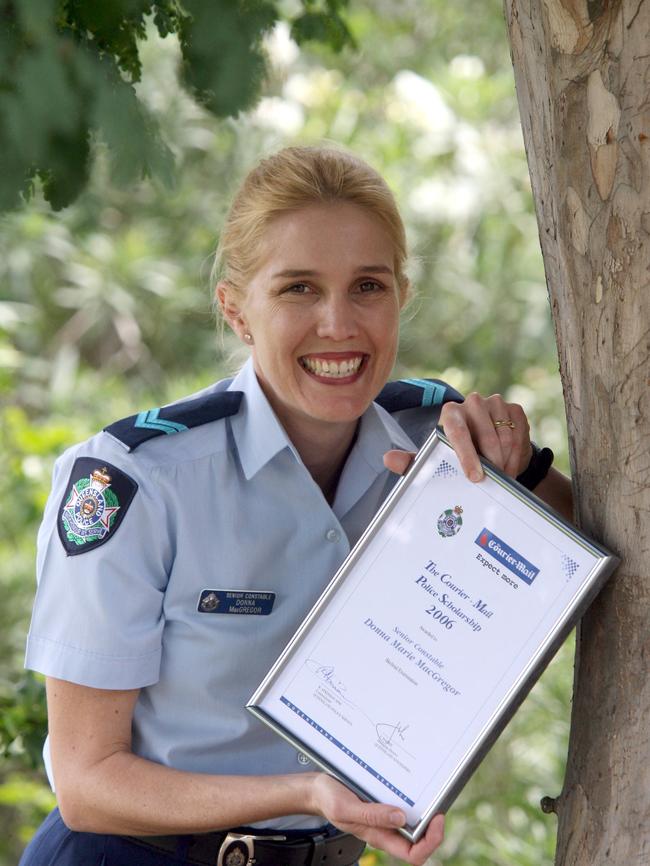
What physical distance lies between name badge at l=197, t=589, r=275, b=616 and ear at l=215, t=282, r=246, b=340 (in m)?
0.40

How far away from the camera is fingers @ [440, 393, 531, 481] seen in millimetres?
1453

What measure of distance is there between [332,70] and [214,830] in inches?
214

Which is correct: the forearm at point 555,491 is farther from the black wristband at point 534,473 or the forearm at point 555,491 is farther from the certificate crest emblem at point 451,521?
the certificate crest emblem at point 451,521

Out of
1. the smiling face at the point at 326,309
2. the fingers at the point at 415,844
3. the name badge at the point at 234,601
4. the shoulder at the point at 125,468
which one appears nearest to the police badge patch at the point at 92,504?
the shoulder at the point at 125,468

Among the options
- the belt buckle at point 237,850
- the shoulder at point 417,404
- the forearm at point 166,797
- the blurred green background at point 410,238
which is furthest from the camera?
the blurred green background at point 410,238

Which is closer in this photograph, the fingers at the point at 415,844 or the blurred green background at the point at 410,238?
the fingers at the point at 415,844

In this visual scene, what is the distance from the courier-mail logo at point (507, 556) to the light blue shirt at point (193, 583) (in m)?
0.29

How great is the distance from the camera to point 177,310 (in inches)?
266

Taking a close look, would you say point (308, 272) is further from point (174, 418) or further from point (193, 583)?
point (193, 583)

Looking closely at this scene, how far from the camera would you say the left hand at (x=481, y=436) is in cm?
146

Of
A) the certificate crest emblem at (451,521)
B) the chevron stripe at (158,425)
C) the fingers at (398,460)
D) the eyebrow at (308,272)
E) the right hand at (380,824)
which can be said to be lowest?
the right hand at (380,824)

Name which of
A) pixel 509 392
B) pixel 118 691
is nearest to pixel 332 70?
pixel 509 392
